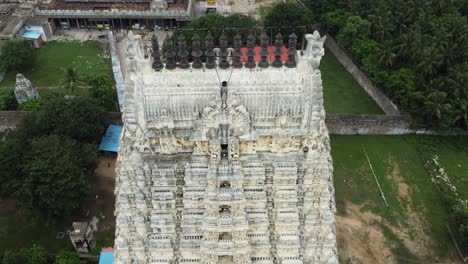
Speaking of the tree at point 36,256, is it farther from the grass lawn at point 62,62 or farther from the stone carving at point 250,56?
the grass lawn at point 62,62

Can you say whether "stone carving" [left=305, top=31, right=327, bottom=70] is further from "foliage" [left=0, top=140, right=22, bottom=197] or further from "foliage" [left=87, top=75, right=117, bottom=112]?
"foliage" [left=87, top=75, right=117, bottom=112]

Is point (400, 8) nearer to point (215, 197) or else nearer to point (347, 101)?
point (347, 101)

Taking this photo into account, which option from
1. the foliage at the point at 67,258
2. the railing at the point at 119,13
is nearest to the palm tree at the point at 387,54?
the railing at the point at 119,13

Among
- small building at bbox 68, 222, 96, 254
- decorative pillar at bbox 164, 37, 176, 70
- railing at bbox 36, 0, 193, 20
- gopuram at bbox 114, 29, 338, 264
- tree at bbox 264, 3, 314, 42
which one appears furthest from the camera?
railing at bbox 36, 0, 193, 20

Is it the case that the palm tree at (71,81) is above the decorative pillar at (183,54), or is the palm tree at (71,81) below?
below

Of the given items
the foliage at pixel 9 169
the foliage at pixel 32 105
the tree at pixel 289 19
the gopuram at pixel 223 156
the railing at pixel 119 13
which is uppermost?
the gopuram at pixel 223 156

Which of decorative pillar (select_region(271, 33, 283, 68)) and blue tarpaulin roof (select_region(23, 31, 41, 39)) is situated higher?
decorative pillar (select_region(271, 33, 283, 68))

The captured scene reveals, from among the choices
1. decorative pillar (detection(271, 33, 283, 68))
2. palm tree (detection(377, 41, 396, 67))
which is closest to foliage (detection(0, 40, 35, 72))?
palm tree (detection(377, 41, 396, 67))
